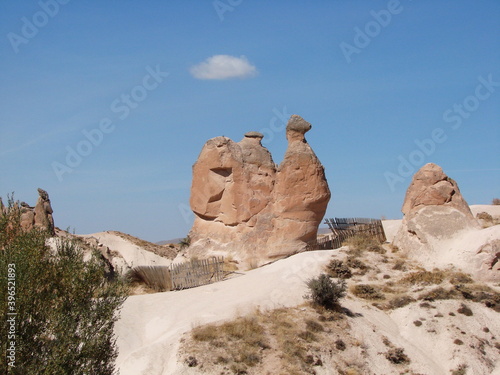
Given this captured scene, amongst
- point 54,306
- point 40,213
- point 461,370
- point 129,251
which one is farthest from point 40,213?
point 461,370

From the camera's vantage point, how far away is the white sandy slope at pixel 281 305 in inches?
561

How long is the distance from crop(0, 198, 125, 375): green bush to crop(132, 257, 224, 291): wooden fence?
337 inches

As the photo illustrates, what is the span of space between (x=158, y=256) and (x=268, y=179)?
580 inches

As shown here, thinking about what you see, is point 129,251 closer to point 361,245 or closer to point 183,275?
point 183,275

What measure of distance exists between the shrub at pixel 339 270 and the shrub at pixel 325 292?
2.13m

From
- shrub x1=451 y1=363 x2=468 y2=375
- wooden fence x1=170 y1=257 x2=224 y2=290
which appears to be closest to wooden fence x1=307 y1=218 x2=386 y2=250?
wooden fence x1=170 y1=257 x2=224 y2=290

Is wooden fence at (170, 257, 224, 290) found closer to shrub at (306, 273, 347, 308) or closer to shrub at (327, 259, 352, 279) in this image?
shrub at (327, 259, 352, 279)

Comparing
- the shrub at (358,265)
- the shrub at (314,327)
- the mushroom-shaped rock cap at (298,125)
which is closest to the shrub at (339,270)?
the shrub at (358,265)

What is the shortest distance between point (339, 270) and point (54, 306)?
36.0 ft

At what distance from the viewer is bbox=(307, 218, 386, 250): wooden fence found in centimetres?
2398

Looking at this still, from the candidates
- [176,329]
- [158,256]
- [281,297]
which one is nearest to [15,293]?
[176,329]

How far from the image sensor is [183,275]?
65.4ft

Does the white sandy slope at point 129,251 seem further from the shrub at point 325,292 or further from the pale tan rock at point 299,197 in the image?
the shrub at point 325,292

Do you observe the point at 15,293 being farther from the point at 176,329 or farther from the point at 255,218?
the point at 255,218
